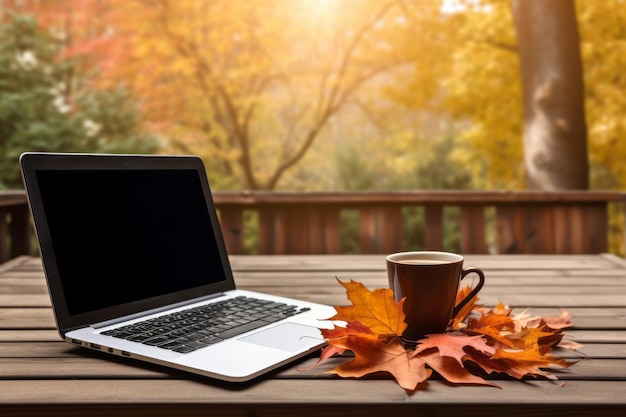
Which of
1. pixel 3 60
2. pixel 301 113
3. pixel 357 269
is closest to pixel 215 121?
pixel 301 113

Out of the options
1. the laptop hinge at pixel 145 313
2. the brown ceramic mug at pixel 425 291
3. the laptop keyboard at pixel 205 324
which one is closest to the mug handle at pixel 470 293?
the brown ceramic mug at pixel 425 291

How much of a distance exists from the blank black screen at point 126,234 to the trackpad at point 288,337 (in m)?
0.23

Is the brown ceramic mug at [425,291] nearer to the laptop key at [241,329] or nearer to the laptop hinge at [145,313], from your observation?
the laptop key at [241,329]

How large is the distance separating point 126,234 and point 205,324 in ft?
0.73

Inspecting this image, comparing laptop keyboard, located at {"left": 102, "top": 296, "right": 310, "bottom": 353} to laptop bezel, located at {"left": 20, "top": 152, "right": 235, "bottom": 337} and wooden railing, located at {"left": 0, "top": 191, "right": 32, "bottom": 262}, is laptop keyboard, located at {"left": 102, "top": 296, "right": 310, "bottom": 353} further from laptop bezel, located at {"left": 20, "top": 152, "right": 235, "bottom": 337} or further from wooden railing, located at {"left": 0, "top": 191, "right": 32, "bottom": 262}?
wooden railing, located at {"left": 0, "top": 191, "right": 32, "bottom": 262}

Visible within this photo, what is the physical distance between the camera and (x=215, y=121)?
8.66 m

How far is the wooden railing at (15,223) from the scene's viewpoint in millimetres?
2428

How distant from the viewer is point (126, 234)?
1032 mm

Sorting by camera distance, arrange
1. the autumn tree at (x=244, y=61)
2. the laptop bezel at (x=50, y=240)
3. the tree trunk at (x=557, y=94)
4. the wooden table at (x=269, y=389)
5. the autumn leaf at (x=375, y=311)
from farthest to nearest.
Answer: the autumn tree at (x=244, y=61) → the tree trunk at (x=557, y=94) → the laptop bezel at (x=50, y=240) → the autumn leaf at (x=375, y=311) → the wooden table at (x=269, y=389)

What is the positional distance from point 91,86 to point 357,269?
7.49m

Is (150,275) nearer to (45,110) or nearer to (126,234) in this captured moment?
(126,234)

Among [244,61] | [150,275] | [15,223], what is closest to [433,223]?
[15,223]

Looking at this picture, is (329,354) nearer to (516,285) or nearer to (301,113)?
(516,285)

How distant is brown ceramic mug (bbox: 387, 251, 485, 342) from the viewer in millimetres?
837
